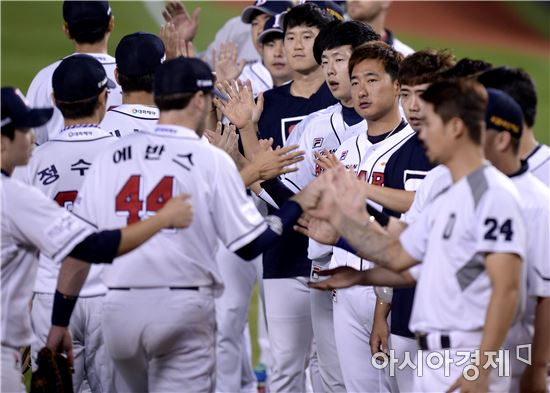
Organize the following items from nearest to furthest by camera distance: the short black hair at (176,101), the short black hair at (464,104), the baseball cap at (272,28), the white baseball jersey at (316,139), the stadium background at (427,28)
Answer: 1. the short black hair at (464,104)
2. the short black hair at (176,101)
3. the white baseball jersey at (316,139)
4. the baseball cap at (272,28)
5. the stadium background at (427,28)

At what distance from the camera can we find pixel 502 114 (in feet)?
14.5

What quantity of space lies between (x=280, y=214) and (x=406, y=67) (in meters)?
1.05

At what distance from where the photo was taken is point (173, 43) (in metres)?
7.73

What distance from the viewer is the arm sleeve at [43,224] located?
457 centimetres

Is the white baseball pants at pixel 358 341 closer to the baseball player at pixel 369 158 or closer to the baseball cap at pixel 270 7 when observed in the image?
the baseball player at pixel 369 158

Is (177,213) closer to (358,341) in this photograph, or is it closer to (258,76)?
(358,341)

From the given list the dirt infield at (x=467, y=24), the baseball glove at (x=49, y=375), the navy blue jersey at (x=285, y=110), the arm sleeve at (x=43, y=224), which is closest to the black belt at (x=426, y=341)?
the arm sleeve at (x=43, y=224)

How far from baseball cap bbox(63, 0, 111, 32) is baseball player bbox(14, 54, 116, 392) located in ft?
3.59

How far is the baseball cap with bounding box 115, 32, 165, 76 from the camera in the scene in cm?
591

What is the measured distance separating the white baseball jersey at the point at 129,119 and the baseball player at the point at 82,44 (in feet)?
2.16

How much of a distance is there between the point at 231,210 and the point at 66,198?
1.19m

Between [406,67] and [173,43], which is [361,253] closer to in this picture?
[406,67]

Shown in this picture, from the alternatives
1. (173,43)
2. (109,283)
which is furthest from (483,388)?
(173,43)

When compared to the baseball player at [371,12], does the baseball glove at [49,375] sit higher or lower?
lower
